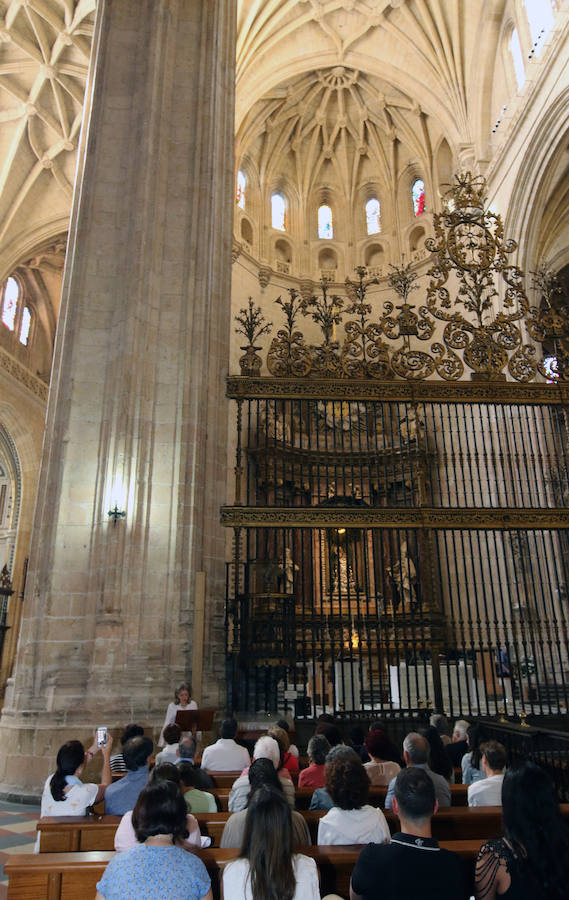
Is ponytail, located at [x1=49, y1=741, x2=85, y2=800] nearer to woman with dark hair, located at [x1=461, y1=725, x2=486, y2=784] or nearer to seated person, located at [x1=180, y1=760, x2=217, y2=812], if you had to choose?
seated person, located at [x1=180, y1=760, x2=217, y2=812]

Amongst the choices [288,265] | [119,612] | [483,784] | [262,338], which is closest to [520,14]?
[288,265]

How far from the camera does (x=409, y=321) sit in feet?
33.1

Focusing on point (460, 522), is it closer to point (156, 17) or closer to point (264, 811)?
point (264, 811)

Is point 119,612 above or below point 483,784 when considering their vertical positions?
above

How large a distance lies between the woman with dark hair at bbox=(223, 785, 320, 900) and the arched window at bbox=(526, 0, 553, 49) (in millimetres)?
20584

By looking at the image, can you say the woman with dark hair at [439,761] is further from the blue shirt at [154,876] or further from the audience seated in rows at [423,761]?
the blue shirt at [154,876]

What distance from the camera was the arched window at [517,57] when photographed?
1942 cm

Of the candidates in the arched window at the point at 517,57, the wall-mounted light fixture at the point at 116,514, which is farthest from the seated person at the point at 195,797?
the arched window at the point at 517,57

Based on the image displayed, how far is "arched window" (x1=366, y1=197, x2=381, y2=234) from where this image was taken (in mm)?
26297

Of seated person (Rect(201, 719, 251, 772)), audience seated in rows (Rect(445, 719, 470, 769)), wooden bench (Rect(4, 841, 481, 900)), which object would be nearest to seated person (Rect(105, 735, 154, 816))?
wooden bench (Rect(4, 841, 481, 900))

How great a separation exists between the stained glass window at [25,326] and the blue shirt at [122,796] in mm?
24284

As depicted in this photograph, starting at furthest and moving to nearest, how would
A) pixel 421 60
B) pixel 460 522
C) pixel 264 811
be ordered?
pixel 421 60, pixel 460 522, pixel 264 811

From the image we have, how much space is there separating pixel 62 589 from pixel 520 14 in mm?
20552

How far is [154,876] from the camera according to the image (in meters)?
2.24
